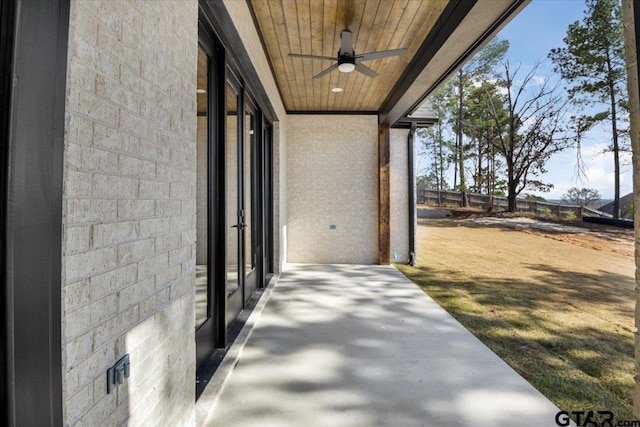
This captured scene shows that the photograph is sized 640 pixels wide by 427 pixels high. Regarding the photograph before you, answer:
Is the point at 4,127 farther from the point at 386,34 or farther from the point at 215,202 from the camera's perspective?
the point at 386,34

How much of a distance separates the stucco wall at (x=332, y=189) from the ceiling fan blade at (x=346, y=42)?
3.13 meters

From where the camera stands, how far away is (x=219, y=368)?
2.37 meters

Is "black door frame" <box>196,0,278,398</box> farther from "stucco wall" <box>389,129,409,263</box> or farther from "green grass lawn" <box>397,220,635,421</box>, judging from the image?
"stucco wall" <box>389,129,409,263</box>

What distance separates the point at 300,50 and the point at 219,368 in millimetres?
3528

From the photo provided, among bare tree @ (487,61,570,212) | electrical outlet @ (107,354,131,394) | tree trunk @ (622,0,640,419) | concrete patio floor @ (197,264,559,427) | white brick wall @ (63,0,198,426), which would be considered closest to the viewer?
white brick wall @ (63,0,198,426)

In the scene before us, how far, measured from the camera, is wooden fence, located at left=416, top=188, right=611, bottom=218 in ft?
23.0

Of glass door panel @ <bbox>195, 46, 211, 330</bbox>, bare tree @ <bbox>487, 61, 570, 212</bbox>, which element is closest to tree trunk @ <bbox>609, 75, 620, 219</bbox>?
bare tree @ <bbox>487, 61, 570, 212</bbox>

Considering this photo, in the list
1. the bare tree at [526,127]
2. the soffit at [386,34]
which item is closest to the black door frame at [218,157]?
the soffit at [386,34]

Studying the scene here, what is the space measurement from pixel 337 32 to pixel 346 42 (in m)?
0.23

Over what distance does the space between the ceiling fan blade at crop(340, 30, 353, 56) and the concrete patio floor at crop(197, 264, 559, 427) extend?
9.24 ft

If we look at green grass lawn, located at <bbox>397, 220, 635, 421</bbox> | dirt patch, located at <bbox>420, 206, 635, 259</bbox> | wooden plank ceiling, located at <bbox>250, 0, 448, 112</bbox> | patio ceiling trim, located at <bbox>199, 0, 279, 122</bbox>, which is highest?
wooden plank ceiling, located at <bbox>250, 0, 448, 112</bbox>

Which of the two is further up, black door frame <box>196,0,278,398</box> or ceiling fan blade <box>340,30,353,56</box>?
ceiling fan blade <box>340,30,353,56</box>

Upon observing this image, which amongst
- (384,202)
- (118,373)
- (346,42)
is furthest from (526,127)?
(118,373)

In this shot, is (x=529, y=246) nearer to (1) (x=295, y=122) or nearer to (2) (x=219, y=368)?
(1) (x=295, y=122)
